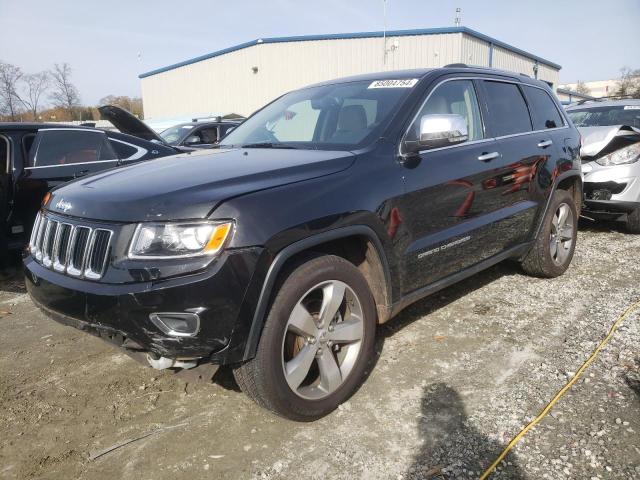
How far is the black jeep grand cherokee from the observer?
202cm

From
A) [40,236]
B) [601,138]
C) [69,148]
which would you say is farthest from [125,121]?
[601,138]

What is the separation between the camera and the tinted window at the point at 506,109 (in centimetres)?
375

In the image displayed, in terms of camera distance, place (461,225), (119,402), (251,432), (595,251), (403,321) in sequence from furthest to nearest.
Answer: (595,251) → (403,321) → (461,225) → (119,402) → (251,432)

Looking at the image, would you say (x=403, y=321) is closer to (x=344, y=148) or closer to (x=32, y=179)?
(x=344, y=148)

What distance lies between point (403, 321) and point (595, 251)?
3185 millimetres

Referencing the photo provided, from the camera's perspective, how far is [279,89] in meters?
26.2

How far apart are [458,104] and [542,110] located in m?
1.44

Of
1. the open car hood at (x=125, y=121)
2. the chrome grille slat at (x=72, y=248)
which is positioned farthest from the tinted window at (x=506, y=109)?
the open car hood at (x=125, y=121)

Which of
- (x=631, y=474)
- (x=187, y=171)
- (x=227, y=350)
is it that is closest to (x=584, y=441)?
(x=631, y=474)

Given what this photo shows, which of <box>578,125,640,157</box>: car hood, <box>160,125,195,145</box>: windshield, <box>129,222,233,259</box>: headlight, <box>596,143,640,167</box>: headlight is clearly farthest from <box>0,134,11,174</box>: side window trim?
<box>596,143,640,167</box>: headlight

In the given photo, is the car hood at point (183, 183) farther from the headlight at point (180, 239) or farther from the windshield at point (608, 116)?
the windshield at point (608, 116)

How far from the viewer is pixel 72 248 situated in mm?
2303

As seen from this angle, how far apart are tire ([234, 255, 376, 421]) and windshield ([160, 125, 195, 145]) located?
25.3 ft

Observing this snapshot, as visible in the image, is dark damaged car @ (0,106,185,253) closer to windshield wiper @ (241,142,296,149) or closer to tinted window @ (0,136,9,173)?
tinted window @ (0,136,9,173)
